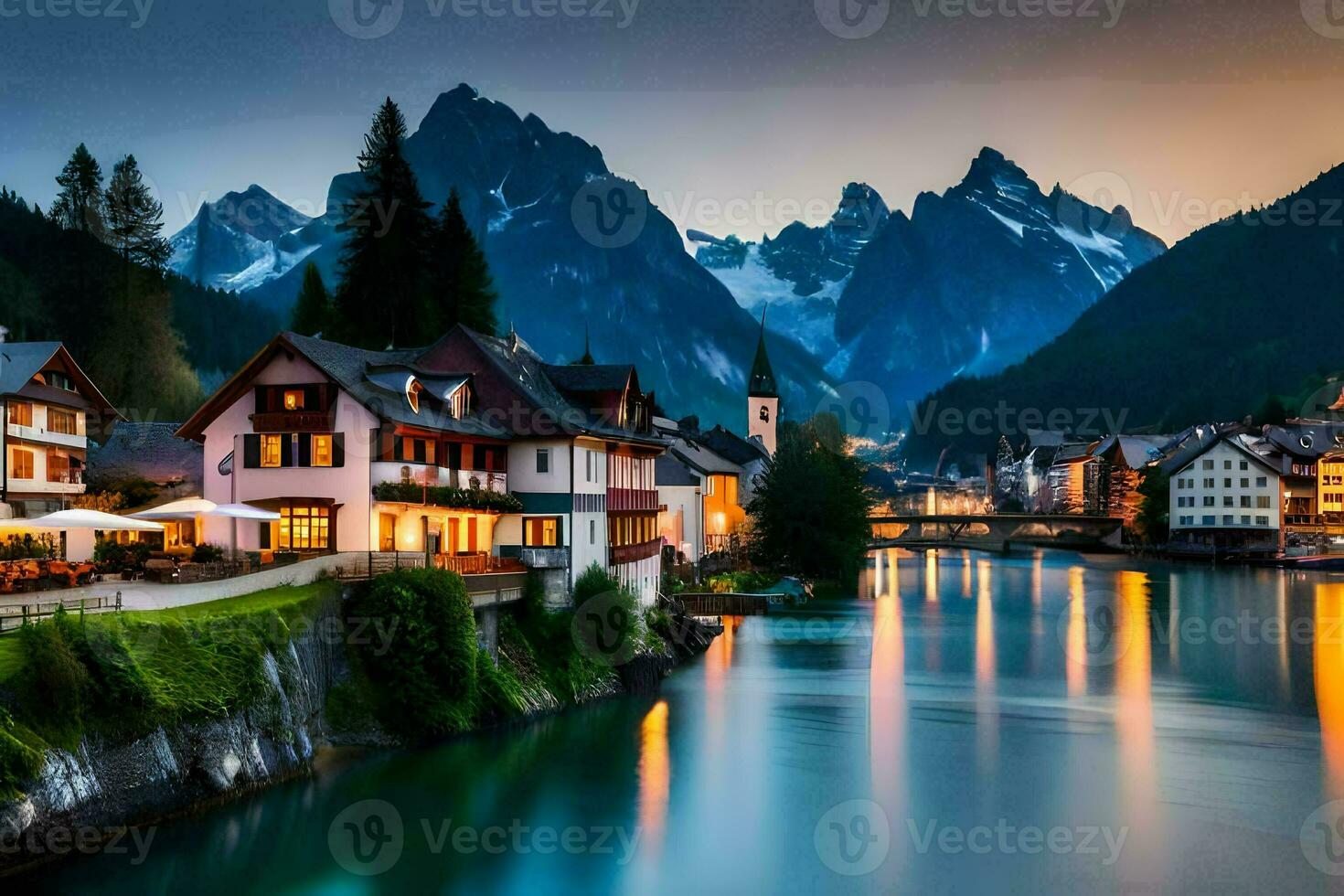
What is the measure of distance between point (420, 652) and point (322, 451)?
439 inches

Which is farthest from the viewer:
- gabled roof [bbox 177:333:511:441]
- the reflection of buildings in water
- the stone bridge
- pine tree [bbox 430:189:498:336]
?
Result: the stone bridge

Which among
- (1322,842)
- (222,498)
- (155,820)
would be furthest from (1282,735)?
(222,498)

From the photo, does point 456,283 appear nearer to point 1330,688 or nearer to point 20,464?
point 20,464

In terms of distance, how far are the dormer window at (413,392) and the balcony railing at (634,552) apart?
1166 centimetres

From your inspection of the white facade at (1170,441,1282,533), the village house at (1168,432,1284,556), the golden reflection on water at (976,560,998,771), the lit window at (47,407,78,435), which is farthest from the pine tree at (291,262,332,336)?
the white facade at (1170,441,1282,533)

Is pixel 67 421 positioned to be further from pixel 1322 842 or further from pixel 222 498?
pixel 1322 842

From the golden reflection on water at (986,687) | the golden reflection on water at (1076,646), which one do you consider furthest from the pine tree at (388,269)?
the golden reflection on water at (1076,646)

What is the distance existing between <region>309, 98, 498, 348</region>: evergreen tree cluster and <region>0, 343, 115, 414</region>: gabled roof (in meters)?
26.1

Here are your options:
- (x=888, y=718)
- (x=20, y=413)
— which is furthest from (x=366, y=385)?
(x=888, y=718)

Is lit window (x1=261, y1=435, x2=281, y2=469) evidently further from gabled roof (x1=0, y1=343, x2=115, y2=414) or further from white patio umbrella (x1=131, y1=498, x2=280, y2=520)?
gabled roof (x1=0, y1=343, x2=115, y2=414)

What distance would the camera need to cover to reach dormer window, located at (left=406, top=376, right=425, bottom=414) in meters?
44.8

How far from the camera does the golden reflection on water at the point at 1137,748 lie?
29.5 metres

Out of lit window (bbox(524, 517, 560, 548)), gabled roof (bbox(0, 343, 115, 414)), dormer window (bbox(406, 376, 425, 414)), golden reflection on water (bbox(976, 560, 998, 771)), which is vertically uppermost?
gabled roof (bbox(0, 343, 115, 414))

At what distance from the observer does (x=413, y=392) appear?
149 ft
